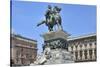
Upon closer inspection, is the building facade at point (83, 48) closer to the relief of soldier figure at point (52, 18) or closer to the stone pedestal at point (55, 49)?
the stone pedestal at point (55, 49)

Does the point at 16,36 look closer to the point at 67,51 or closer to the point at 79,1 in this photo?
the point at 67,51

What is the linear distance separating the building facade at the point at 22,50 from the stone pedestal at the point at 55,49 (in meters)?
0.11

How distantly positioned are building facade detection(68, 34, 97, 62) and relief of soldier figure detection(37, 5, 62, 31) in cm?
23

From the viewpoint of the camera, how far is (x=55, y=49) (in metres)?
2.14

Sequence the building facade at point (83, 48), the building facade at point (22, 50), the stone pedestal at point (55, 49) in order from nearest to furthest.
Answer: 1. the building facade at point (22, 50)
2. the stone pedestal at point (55, 49)
3. the building facade at point (83, 48)

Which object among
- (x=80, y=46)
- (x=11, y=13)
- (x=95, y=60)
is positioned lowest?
(x=95, y=60)

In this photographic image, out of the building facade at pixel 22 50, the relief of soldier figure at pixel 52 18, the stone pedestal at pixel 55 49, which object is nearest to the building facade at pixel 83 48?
the stone pedestal at pixel 55 49

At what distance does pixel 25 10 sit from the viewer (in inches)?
78.5

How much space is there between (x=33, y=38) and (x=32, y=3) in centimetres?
34

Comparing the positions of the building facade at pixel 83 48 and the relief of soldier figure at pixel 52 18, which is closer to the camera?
the relief of soldier figure at pixel 52 18

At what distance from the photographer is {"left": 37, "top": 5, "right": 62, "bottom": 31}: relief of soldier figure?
2.10 metres

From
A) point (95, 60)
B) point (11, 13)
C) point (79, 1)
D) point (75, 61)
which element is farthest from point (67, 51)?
point (11, 13)

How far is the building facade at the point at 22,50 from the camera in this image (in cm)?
193

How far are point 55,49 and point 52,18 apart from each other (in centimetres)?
32
